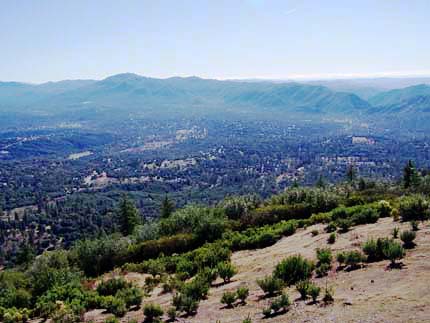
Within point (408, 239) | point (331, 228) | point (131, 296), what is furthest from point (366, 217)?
point (131, 296)

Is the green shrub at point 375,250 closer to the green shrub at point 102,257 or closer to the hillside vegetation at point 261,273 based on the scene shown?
the hillside vegetation at point 261,273

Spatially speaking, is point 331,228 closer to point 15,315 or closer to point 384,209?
point 384,209

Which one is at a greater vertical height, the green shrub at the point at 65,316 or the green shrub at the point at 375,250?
the green shrub at the point at 375,250

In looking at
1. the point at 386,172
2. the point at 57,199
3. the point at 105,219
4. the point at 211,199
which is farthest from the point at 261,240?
the point at 386,172

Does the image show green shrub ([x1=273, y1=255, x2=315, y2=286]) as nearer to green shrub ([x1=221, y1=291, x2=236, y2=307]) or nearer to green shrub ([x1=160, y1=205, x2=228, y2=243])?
green shrub ([x1=221, y1=291, x2=236, y2=307])

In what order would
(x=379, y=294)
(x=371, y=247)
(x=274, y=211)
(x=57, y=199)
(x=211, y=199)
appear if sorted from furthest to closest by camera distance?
(x=57, y=199) → (x=211, y=199) → (x=274, y=211) → (x=371, y=247) → (x=379, y=294)

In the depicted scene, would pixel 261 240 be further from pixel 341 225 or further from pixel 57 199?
pixel 57 199

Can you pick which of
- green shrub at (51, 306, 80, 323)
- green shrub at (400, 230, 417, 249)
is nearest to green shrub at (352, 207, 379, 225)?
green shrub at (400, 230, 417, 249)

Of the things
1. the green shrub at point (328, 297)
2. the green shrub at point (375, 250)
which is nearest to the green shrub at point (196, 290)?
the green shrub at point (328, 297)
